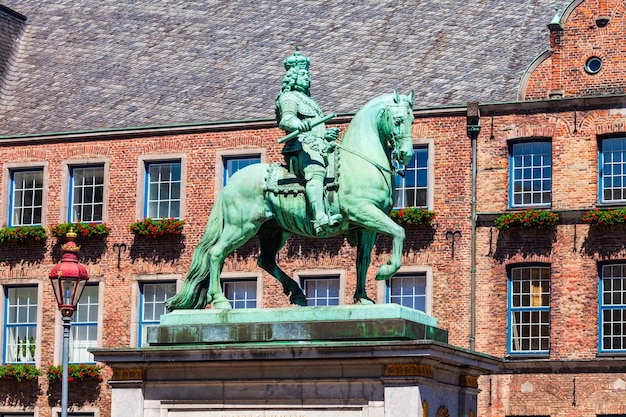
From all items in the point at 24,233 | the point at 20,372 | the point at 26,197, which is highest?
the point at 26,197

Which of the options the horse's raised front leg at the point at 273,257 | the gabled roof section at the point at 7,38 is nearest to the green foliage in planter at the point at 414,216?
the gabled roof section at the point at 7,38

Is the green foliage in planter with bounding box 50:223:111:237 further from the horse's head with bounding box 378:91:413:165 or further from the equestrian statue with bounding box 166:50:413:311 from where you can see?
the horse's head with bounding box 378:91:413:165

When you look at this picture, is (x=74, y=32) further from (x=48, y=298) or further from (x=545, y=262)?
(x=545, y=262)

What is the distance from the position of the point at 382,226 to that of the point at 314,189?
922mm

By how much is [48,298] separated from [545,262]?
484 inches

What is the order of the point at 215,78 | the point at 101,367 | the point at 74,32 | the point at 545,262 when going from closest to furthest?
the point at 545,262 < the point at 101,367 < the point at 215,78 < the point at 74,32

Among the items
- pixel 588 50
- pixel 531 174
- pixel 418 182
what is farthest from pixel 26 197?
pixel 588 50

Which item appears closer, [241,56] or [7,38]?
[241,56]

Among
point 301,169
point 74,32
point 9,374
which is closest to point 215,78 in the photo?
point 74,32

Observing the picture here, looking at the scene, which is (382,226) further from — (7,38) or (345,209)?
(7,38)

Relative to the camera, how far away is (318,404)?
2038cm

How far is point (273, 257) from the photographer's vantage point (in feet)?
72.3

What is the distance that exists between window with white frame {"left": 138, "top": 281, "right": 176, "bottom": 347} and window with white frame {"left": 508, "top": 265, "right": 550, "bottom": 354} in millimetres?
8274

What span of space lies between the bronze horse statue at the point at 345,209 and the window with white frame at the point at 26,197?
854 inches
